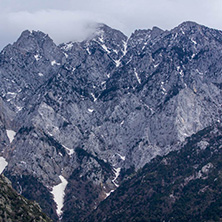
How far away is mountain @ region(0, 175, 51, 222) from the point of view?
176m

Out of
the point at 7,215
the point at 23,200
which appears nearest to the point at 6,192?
the point at 23,200

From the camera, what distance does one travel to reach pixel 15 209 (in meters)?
184

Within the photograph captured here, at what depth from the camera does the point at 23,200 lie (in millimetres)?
199000

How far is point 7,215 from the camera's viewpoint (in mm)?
174250

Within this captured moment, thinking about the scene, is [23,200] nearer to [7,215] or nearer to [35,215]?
[35,215]

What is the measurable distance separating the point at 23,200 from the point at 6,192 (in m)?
8.86

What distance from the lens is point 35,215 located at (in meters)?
189

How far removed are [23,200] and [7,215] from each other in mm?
24803

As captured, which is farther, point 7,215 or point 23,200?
point 23,200

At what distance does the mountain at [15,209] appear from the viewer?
176 metres

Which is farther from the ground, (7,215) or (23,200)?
(23,200)

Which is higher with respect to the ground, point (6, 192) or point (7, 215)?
point (6, 192)

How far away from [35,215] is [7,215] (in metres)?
17.5

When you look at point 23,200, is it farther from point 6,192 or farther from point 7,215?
point 7,215
